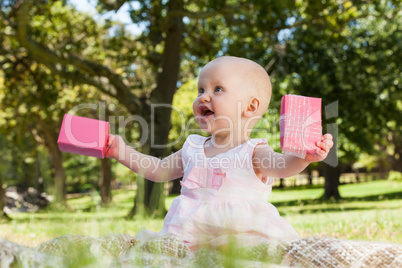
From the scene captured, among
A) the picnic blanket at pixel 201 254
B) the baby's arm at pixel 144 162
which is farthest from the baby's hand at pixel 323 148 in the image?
the baby's arm at pixel 144 162

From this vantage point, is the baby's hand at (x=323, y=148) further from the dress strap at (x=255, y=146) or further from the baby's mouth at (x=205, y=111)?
the baby's mouth at (x=205, y=111)

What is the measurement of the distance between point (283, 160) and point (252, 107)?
17.9 inches

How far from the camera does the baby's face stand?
2588 mm

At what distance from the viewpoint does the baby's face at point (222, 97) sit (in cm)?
259

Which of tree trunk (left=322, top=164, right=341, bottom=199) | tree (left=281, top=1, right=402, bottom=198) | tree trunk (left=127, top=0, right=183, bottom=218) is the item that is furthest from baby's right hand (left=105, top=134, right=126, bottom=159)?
tree trunk (left=322, top=164, right=341, bottom=199)

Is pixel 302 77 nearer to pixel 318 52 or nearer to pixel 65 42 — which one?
pixel 318 52

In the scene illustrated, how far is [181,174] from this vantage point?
291 cm

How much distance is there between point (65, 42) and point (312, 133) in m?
11.5

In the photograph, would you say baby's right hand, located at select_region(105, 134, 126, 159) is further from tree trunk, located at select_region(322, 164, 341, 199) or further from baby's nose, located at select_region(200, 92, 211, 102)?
tree trunk, located at select_region(322, 164, 341, 199)

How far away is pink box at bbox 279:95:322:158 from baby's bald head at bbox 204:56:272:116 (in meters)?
0.37

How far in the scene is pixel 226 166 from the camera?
2570 millimetres

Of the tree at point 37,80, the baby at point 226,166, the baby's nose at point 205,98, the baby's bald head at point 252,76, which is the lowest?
the baby at point 226,166

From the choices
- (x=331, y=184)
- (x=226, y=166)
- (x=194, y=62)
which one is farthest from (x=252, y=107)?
(x=331, y=184)

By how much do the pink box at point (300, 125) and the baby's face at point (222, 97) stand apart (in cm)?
37
